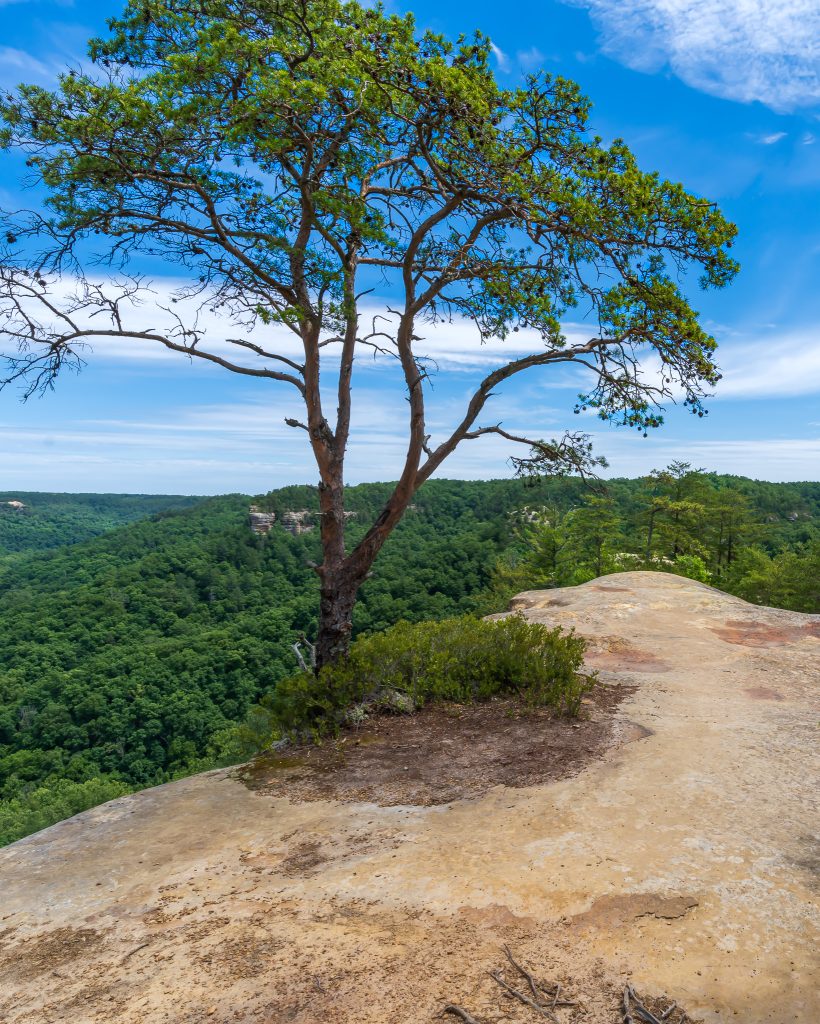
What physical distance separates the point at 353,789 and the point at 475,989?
8.77 feet

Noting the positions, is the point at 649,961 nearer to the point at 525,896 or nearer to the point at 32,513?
the point at 525,896

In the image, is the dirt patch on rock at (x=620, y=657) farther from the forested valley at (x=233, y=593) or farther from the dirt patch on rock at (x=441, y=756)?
the forested valley at (x=233, y=593)

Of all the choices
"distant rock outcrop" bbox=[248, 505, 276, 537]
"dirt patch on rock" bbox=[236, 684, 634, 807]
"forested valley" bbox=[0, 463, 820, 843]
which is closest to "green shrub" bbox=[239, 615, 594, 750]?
"dirt patch on rock" bbox=[236, 684, 634, 807]

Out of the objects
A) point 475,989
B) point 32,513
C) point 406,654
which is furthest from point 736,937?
point 32,513

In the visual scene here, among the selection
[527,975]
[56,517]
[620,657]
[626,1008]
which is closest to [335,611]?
[620,657]

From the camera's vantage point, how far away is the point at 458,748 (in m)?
6.02

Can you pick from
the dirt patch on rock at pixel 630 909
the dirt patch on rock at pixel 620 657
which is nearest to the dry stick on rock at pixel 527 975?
the dirt patch on rock at pixel 630 909

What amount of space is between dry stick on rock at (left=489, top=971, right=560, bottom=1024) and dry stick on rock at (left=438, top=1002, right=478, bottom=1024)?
0.22m

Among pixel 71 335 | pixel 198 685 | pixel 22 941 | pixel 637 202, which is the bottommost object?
pixel 198 685

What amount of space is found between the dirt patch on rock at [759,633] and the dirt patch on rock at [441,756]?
454cm

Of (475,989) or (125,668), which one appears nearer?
(475,989)

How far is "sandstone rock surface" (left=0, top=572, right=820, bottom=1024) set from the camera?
2.75 metres

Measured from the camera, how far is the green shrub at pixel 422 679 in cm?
691

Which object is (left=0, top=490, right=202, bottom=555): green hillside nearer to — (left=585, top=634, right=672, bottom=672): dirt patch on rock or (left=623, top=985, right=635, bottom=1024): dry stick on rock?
(left=585, top=634, right=672, bottom=672): dirt patch on rock
